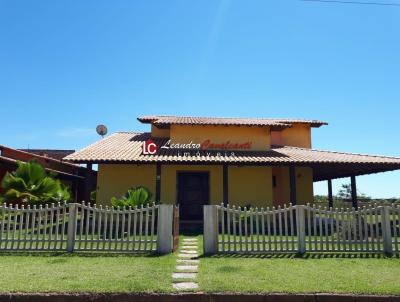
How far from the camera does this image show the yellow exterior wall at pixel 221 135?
16.7m

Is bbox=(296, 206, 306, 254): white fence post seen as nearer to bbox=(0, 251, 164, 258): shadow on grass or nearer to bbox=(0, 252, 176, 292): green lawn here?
bbox=(0, 252, 176, 292): green lawn

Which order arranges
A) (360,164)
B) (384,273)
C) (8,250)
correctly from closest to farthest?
(384,273)
(8,250)
(360,164)

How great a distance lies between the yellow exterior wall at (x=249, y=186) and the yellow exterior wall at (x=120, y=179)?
378cm

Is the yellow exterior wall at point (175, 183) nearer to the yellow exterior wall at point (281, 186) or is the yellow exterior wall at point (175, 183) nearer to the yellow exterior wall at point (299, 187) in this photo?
the yellow exterior wall at point (281, 186)

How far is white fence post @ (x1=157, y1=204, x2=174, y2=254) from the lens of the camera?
8312 millimetres

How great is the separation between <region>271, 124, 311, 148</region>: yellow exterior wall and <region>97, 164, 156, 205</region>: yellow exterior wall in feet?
25.9

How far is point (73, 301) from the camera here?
5.07 m

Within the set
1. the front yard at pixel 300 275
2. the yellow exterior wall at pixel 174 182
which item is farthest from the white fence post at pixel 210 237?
the yellow exterior wall at pixel 174 182

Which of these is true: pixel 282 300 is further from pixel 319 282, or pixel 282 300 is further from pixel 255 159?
pixel 255 159

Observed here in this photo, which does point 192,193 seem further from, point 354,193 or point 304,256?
point 304,256

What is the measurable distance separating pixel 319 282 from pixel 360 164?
396 inches

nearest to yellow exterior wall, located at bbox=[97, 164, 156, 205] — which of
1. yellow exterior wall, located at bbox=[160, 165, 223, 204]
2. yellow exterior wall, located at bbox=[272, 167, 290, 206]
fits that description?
yellow exterior wall, located at bbox=[160, 165, 223, 204]

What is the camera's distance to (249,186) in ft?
54.1

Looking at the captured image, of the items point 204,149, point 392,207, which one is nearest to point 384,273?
point 392,207
